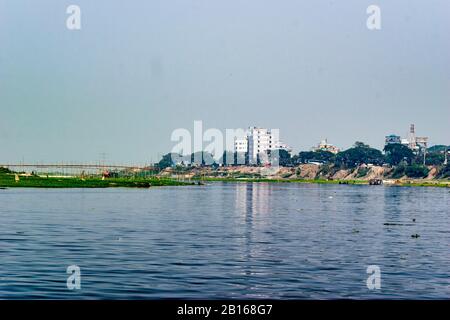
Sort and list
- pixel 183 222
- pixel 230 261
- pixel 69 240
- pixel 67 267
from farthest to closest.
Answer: pixel 183 222 → pixel 69 240 → pixel 230 261 → pixel 67 267

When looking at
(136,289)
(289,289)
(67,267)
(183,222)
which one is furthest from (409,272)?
(183,222)

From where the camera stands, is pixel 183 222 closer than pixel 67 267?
No

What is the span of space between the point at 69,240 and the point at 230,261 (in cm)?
1487

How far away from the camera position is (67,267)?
123 ft
